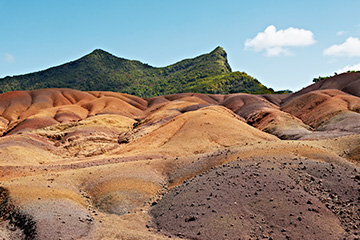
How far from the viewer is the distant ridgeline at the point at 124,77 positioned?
142 m

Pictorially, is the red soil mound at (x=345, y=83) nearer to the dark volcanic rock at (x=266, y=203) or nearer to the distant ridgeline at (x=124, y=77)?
the distant ridgeline at (x=124, y=77)

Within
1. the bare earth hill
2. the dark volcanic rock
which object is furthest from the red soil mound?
the dark volcanic rock

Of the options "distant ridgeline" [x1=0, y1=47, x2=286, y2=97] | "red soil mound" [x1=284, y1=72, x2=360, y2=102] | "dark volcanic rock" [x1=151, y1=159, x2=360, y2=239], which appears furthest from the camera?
"distant ridgeline" [x1=0, y1=47, x2=286, y2=97]

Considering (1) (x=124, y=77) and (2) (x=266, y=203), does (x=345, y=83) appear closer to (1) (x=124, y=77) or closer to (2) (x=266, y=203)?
(2) (x=266, y=203)

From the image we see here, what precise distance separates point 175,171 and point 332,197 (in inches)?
345

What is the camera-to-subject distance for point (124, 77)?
A: 6398 inches

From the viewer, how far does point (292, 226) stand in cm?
1193

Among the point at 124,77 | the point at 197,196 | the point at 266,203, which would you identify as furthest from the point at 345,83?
the point at 124,77

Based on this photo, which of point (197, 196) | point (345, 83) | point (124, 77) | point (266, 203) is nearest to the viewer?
point (266, 203)

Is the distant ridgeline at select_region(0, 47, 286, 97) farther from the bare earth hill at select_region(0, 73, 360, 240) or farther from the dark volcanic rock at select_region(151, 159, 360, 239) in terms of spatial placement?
the dark volcanic rock at select_region(151, 159, 360, 239)

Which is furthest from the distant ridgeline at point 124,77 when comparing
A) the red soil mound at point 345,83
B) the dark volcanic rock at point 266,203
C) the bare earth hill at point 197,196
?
the dark volcanic rock at point 266,203

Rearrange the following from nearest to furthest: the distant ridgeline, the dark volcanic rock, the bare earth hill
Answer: the dark volcanic rock
the bare earth hill
the distant ridgeline

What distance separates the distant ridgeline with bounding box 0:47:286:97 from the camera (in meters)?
142

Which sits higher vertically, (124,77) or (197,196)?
(124,77)
